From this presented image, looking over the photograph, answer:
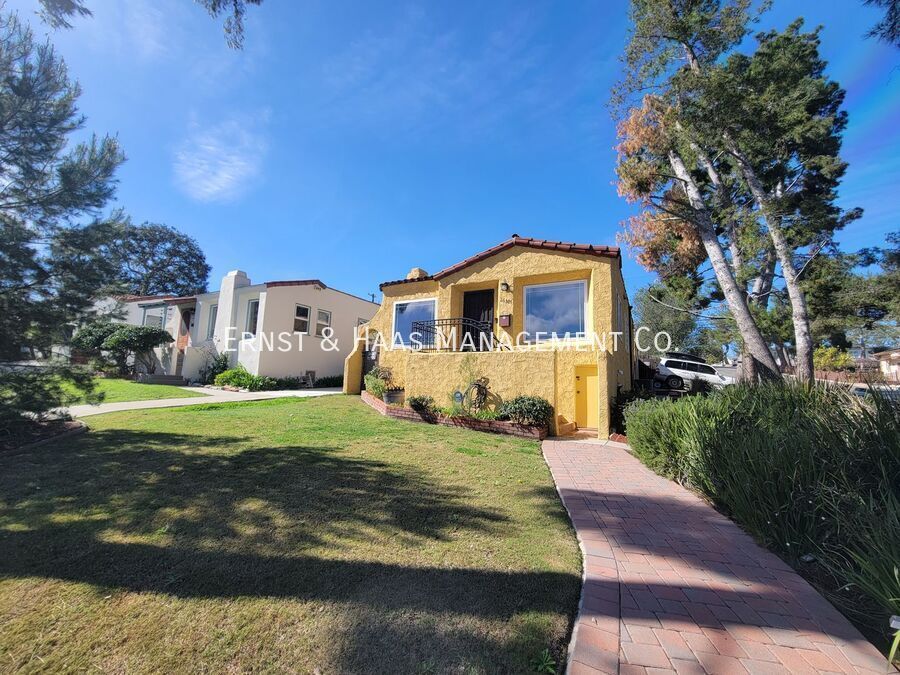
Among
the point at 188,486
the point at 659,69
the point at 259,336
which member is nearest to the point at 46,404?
the point at 188,486

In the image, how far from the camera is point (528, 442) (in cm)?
838

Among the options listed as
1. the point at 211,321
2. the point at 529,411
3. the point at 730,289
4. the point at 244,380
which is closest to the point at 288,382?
the point at 244,380

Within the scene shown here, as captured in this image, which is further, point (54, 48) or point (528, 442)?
point (528, 442)

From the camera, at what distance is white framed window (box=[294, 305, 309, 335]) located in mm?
18406

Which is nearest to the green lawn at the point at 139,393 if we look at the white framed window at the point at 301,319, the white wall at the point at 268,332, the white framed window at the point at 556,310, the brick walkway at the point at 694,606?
the white wall at the point at 268,332

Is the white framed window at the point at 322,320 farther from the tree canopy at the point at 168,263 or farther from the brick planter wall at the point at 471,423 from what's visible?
the tree canopy at the point at 168,263

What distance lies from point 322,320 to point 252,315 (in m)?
3.42

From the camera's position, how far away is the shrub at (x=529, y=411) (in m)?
9.02

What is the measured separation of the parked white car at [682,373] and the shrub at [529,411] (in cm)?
1349

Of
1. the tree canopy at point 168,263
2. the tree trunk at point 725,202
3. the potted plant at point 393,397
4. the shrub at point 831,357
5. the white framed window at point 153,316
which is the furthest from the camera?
the tree canopy at point 168,263

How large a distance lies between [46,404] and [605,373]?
11.4 meters

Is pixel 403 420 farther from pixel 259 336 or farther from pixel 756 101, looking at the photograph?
pixel 756 101

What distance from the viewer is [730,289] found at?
11.9m

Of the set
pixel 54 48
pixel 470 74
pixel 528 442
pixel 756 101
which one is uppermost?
pixel 756 101
